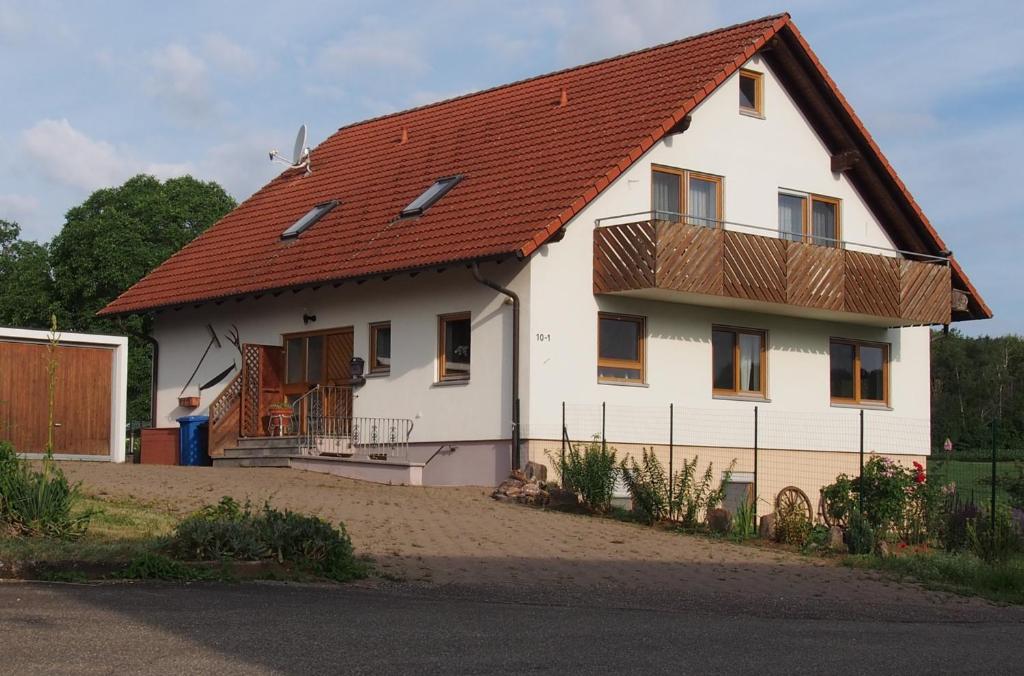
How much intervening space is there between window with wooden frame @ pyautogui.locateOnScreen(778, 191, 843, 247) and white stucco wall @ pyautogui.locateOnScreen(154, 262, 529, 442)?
669cm

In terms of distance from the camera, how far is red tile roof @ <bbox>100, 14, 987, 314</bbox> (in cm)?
2500

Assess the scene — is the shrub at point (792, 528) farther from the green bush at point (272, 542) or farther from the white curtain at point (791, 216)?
the white curtain at point (791, 216)

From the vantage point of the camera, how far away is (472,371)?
2528 centimetres

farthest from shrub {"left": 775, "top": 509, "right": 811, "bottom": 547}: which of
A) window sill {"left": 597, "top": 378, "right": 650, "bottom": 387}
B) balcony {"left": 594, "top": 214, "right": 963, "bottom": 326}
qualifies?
window sill {"left": 597, "top": 378, "right": 650, "bottom": 387}

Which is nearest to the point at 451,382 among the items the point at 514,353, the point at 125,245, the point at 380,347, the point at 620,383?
the point at 514,353

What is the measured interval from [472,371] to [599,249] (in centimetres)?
304

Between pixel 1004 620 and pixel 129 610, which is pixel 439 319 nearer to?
pixel 1004 620

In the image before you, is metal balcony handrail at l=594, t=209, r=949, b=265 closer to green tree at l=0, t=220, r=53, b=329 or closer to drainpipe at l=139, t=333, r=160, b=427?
drainpipe at l=139, t=333, r=160, b=427

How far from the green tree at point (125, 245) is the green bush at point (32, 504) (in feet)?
120

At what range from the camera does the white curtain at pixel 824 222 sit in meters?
29.6

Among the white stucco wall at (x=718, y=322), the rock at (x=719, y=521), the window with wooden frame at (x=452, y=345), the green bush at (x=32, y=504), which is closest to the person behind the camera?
the green bush at (x=32, y=504)

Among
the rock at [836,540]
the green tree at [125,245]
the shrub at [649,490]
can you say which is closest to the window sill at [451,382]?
the shrub at [649,490]

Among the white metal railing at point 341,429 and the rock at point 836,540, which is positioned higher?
the white metal railing at point 341,429

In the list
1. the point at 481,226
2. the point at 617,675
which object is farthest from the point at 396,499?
the point at 617,675
